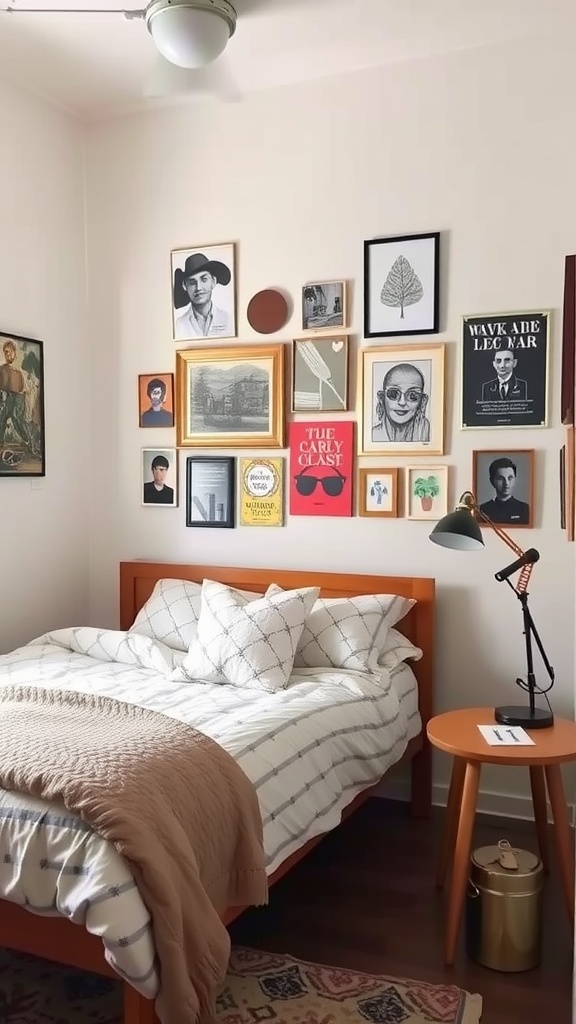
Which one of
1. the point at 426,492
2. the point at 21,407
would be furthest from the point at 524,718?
the point at 21,407

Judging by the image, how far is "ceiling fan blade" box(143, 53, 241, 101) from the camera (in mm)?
3262

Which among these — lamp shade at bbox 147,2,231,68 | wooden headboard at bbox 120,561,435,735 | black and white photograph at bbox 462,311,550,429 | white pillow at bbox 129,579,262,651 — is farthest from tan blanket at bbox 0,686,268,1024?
lamp shade at bbox 147,2,231,68

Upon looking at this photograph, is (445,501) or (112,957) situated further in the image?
(445,501)

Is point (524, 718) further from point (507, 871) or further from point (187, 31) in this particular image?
point (187, 31)

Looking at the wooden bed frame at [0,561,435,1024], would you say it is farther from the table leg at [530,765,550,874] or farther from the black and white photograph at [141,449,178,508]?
the table leg at [530,765,550,874]

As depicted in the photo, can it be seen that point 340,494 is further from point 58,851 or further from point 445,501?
point 58,851

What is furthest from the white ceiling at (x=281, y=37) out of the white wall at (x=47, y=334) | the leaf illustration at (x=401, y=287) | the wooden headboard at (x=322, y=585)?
the wooden headboard at (x=322, y=585)

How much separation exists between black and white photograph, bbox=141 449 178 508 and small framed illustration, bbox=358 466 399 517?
2.75 feet

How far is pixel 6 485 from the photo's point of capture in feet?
11.7

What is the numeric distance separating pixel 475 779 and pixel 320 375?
171 centimetres

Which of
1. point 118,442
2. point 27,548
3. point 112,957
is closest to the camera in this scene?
point 112,957

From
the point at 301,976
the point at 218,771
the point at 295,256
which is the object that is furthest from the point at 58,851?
the point at 295,256

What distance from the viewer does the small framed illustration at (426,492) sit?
3.37 meters

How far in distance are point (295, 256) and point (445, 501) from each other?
3.71 ft
